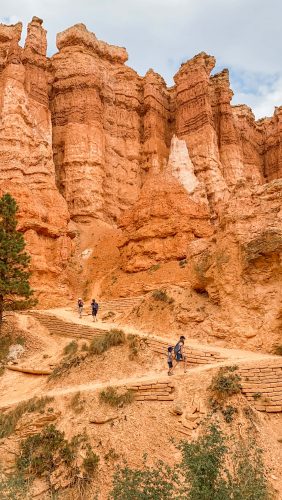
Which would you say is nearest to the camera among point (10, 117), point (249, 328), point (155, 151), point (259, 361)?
point (259, 361)

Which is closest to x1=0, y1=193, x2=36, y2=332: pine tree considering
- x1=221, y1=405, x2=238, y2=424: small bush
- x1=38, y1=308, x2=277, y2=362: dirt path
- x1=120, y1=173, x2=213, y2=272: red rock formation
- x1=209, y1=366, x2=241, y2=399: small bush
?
x1=38, y1=308, x2=277, y2=362: dirt path

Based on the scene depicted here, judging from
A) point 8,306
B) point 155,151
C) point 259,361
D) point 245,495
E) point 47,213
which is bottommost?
point 245,495

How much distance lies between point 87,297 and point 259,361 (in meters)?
22.9

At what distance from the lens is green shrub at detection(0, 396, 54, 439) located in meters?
13.1

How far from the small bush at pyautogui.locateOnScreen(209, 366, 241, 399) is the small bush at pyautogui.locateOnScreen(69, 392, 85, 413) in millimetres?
4014

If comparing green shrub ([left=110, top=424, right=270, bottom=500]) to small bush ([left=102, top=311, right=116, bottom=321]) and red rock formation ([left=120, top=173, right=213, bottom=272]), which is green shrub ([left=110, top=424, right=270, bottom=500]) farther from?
red rock formation ([left=120, top=173, right=213, bottom=272])

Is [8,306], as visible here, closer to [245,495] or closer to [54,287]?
[54,287]

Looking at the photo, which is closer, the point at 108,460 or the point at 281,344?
the point at 108,460

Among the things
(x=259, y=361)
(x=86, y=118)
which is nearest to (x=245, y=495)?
(x=259, y=361)

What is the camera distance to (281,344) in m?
15.3

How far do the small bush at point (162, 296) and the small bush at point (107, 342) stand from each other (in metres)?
3.25

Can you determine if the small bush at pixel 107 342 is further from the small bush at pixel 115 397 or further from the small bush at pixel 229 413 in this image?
the small bush at pixel 229 413

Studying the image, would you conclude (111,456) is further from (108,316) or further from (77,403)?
(108,316)

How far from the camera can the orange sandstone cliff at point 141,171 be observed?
17.6 metres
